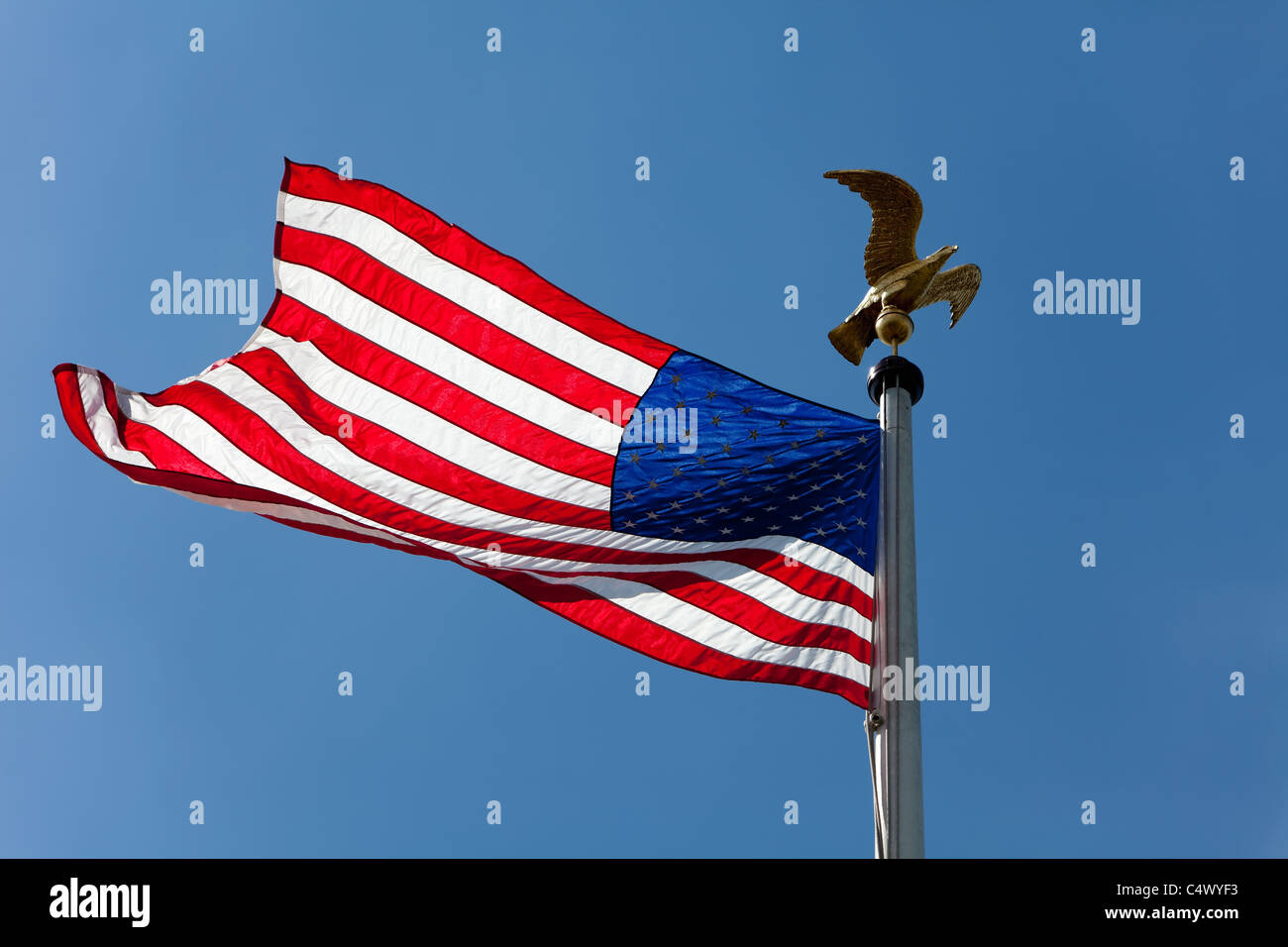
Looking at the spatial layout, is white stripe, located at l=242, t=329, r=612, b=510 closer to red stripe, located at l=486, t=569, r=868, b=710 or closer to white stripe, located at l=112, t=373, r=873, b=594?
white stripe, located at l=112, t=373, r=873, b=594

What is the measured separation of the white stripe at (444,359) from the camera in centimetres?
1547

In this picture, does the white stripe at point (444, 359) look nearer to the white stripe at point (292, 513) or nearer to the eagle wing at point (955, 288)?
the white stripe at point (292, 513)

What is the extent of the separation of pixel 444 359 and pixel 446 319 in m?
0.43

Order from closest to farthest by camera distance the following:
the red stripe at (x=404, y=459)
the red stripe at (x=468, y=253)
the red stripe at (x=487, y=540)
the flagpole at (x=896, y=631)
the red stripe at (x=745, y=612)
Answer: the flagpole at (x=896, y=631), the red stripe at (x=745, y=612), the red stripe at (x=487, y=540), the red stripe at (x=404, y=459), the red stripe at (x=468, y=253)

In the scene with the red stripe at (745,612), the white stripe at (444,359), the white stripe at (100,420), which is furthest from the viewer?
the white stripe at (100,420)

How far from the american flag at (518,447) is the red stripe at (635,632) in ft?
0.06

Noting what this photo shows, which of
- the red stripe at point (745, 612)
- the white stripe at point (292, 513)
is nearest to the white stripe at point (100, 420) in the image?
the white stripe at point (292, 513)

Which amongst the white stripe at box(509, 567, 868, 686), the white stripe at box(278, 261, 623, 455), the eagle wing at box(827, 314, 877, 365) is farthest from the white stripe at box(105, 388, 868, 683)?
the eagle wing at box(827, 314, 877, 365)

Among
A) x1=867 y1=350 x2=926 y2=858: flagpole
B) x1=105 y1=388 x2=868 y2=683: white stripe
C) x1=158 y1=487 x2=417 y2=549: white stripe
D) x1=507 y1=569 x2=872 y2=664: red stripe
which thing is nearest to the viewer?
x1=867 y1=350 x2=926 y2=858: flagpole

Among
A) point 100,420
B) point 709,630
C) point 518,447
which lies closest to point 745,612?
point 709,630

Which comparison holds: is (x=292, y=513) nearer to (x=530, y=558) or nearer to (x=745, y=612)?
(x=530, y=558)

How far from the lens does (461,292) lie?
1627cm

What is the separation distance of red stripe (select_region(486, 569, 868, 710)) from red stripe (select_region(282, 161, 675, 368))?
7.59 feet

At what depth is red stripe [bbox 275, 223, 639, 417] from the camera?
51.2 feet
